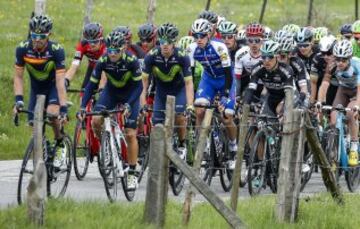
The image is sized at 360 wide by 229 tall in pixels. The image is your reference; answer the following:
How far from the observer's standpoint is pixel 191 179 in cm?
1072

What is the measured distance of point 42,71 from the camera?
567 inches

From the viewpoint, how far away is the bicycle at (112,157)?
560 inches

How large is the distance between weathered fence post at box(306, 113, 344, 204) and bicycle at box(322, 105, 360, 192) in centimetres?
302

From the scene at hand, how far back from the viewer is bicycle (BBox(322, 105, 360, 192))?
54.9 ft

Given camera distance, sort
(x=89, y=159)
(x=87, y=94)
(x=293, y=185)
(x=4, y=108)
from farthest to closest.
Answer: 1. (x=4, y=108)
2. (x=89, y=159)
3. (x=87, y=94)
4. (x=293, y=185)

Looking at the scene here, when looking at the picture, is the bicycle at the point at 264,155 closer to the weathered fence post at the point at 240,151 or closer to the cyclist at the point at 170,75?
the cyclist at the point at 170,75

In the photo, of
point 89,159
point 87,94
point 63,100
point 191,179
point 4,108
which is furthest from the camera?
point 4,108

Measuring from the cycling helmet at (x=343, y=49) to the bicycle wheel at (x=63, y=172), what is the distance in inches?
182

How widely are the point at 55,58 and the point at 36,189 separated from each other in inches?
140

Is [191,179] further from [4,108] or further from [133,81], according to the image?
[4,108]

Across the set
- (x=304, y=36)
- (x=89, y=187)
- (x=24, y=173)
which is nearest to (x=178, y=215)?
(x=24, y=173)

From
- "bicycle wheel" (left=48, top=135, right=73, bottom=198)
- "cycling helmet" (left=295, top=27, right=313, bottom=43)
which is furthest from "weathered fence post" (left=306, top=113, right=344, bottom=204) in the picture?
"cycling helmet" (left=295, top=27, right=313, bottom=43)

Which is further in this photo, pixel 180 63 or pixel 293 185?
pixel 180 63

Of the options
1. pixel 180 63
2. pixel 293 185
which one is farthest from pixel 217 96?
pixel 293 185
